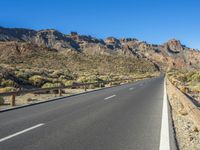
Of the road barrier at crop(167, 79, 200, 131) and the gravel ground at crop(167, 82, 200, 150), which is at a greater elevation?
the road barrier at crop(167, 79, 200, 131)

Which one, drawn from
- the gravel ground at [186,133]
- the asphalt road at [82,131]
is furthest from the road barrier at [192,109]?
the asphalt road at [82,131]

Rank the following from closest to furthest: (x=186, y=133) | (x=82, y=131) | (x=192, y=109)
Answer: (x=82, y=131), (x=186, y=133), (x=192, y=109)

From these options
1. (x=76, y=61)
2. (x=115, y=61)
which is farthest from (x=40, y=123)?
(x=115, y=61)

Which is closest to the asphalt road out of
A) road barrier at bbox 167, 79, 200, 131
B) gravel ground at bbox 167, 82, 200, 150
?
gravel ground at bbox 167, 82, 200, 150

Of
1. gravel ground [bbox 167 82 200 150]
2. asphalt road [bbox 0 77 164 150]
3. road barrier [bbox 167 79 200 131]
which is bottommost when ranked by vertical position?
gravel ground [bbox 167 82 200 150]

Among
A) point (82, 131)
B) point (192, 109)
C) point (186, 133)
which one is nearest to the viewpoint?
point (82, 131)

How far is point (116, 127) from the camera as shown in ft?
31.4

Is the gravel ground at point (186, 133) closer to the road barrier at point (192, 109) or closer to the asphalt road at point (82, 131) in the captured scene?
the road barrier at point (192, 109)

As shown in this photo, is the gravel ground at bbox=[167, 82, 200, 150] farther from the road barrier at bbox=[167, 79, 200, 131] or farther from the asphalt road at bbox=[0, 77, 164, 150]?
the asphalt road at bbox=[0, 77, 164, 150]

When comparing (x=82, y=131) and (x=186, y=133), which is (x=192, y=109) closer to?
(x=186, y=133)

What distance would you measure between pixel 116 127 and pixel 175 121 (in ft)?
9.39

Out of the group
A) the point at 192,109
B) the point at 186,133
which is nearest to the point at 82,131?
the point at 186,133

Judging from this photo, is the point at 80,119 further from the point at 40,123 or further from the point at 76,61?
the point at 76,61

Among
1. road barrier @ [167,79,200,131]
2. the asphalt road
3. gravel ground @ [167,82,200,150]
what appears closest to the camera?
the asphalt road
